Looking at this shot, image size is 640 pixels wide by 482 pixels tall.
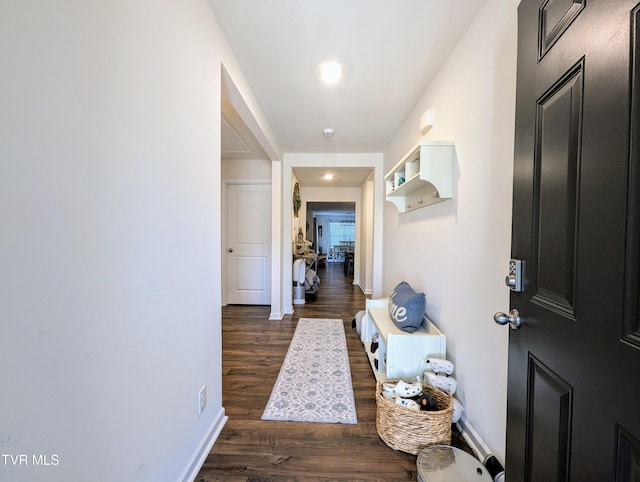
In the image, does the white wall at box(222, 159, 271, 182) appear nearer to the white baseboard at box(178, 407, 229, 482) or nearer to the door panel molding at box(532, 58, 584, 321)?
the white baseboard at box(178, 407, 229, 482)

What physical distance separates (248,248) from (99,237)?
3.78m

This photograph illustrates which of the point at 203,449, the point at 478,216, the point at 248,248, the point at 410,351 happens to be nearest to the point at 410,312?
the point at 410,351

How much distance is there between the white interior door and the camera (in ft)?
14.4

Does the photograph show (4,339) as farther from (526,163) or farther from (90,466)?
(526,163)

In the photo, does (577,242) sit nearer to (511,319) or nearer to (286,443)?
(511,319)

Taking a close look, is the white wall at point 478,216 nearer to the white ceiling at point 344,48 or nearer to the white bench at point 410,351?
the white bench at point 410,351

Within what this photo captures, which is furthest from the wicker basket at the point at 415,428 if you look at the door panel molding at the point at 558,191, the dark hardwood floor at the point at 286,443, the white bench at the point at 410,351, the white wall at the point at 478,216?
the door panel molding at the point at 558,191

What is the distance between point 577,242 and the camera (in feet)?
2.09

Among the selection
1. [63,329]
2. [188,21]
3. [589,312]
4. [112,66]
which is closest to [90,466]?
[63,329]

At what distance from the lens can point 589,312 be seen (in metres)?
0.60

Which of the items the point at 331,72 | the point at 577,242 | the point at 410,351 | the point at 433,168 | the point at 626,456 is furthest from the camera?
the point at 331,72

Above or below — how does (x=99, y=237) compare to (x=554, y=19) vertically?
below

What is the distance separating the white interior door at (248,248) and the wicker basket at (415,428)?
329 cm

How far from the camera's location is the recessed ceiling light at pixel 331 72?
1835mm
